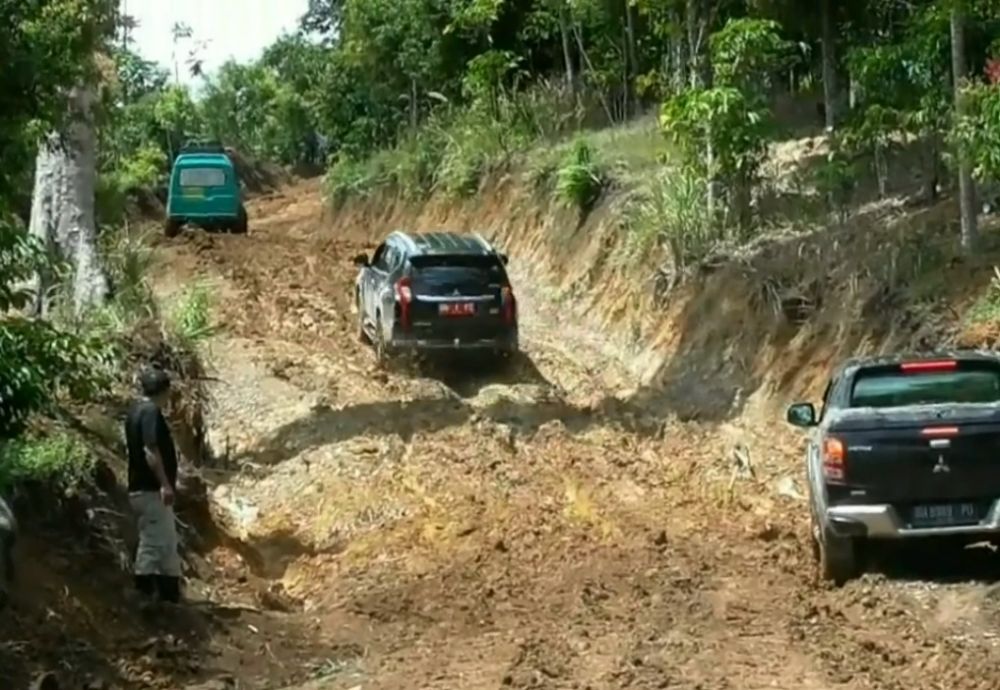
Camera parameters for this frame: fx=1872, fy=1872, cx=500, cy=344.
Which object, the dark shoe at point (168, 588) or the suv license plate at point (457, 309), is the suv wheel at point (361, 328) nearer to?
the suv license plate at point (457, 309)

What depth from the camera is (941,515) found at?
42.1ft

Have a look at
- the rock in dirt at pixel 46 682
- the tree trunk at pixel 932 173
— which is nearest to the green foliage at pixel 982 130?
the tree trunk at pixel 932 173

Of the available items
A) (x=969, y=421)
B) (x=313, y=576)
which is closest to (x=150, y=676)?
(x=313, y=576)

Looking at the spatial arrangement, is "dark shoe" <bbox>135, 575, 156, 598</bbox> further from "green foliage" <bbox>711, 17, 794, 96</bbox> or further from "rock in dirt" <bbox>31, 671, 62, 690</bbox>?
"green foliage" <bbox>711, 17, 794, 96</bbox>

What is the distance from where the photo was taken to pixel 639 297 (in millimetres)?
27188

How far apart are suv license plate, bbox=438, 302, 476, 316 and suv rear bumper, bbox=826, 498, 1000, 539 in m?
12.4

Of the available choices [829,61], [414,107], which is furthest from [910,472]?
[414,107]

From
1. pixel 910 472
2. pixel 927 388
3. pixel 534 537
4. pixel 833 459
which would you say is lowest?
pixel 534 537

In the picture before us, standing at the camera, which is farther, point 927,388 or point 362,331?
point 362,331

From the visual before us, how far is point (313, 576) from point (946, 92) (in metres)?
9.51

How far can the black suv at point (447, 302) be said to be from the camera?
24.8m

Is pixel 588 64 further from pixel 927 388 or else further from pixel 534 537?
pixel 927 388

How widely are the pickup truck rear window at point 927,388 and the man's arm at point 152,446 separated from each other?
4866 mm

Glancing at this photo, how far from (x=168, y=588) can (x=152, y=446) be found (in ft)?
3.39
